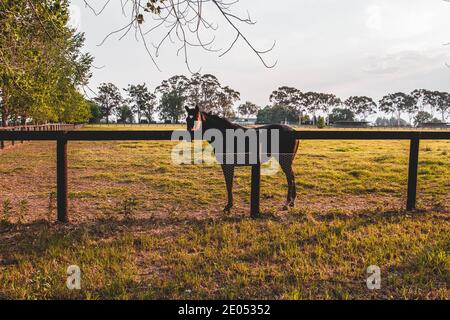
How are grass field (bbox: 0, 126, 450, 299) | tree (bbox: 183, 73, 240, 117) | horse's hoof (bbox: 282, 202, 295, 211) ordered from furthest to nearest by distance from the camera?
tree (bbox: 183, 73, 240, 117), horse's hoof (bbox: 282, 202, 295, 211), grass field (bbox: 0, 126, 450, 299)

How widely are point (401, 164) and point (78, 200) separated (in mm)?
11253

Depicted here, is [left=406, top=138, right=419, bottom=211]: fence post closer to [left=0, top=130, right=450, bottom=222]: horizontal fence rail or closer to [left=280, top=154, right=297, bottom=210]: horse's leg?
[left=0, top=130, right=450, bottom=222]: horizontal fence rail

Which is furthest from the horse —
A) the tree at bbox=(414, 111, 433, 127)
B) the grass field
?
the tree at bbox=(414, 111, 433, 127)

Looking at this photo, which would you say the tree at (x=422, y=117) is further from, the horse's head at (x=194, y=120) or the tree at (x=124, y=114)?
the horse's head at (x=194, y=120)

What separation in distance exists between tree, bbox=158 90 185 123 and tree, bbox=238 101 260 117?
1165 inches

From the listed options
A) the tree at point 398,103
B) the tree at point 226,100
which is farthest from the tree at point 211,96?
the tree at point 398,103

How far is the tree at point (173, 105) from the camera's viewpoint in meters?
99.9

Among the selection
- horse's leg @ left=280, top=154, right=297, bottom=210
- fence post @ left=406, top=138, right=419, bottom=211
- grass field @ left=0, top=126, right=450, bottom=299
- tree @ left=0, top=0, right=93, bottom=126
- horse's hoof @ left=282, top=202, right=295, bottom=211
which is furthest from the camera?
horse's leg @ left=280, top=154, right=297, bottom=210

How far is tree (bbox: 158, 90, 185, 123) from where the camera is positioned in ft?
328

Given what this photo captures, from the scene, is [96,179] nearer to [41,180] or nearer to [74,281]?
[41,180]

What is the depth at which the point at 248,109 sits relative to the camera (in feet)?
407

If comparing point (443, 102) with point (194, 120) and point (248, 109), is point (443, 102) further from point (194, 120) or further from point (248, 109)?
point (194, 120)

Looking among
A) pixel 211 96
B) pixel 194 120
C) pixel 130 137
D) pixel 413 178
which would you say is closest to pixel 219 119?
pixel 194 120

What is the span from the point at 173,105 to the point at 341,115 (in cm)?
6163
